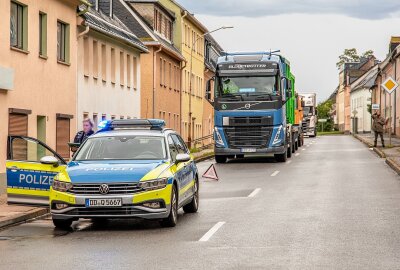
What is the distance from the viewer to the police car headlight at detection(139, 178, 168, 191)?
44.9ft

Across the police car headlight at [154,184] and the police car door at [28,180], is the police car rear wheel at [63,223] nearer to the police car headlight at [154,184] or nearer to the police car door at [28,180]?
the police car headlight at [154,184]

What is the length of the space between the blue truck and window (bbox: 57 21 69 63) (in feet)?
16.6

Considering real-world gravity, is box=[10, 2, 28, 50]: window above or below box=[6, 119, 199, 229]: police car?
above

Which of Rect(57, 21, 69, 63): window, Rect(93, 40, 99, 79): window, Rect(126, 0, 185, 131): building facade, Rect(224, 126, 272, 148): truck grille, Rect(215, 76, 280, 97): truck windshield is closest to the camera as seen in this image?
Rect(57, 21, 69, 63): window

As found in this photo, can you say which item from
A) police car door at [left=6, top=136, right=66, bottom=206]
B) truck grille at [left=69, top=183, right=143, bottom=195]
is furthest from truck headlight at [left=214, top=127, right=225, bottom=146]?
truck grille at [left=69, top=183, right=143, bottom=195]

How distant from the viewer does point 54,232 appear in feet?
45.6

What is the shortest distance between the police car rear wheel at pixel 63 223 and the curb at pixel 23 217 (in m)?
0.88

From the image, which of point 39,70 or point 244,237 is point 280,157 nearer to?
point 39,70

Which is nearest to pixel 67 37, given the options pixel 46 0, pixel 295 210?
pixel 46 0

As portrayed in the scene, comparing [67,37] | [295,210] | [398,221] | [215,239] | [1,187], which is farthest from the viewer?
[67,37]

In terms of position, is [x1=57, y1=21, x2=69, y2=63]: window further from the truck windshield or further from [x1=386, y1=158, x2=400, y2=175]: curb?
[x1=386, y1=158, x2=400, y2=175]: curb

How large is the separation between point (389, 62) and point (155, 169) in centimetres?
6773

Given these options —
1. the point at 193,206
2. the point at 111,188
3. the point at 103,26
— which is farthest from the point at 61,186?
the point at 103,26

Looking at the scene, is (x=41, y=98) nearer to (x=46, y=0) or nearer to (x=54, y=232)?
Result: (x=46, y=0)
